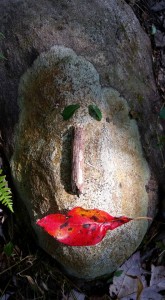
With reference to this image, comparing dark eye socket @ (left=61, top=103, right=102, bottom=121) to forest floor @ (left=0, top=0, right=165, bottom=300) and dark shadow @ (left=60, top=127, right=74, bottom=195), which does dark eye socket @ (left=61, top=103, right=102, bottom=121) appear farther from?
forest floor @ (left=0, top=0, right=165, bottom=300)

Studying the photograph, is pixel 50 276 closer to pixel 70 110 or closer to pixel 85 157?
pixel 85 157

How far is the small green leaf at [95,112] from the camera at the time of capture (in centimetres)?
306

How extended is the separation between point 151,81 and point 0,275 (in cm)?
239

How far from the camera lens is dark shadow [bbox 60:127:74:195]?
2.93 m

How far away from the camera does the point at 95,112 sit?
3.06 meters

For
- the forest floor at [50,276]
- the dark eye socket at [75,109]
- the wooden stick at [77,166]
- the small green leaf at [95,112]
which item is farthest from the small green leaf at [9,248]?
the small green leaf at [95,112]

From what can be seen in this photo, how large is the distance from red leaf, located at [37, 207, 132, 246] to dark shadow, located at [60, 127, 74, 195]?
0.26 metres

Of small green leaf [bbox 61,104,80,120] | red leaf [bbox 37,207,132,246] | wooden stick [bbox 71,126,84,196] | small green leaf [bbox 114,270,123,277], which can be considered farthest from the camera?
small green leaf [bbox 114,270,123,277]

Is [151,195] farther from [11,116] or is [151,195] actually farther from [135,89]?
[11,116]

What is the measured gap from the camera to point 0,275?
Result: 3.36m

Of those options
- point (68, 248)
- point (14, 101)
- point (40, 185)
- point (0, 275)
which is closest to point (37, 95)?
point (14, 101)

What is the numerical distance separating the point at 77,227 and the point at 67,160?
560 mm

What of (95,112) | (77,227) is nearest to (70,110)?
(95,112)

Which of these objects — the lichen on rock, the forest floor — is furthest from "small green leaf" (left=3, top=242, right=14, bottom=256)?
the lichen on rock
